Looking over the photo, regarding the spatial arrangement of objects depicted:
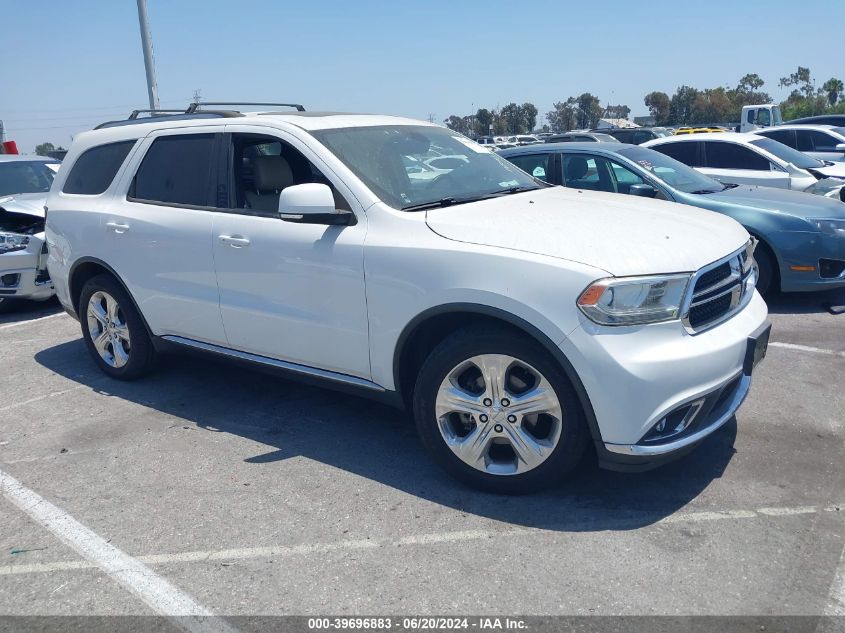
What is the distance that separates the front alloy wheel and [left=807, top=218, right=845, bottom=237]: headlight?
444cm

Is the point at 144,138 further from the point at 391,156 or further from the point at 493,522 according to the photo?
the point at 493,522

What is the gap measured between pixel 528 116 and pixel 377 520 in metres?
71.8

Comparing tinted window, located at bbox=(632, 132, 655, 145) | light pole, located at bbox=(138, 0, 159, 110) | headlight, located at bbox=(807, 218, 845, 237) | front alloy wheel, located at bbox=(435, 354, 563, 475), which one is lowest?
front alloy wheel, located at bbox=(435, 354, 563, 475)

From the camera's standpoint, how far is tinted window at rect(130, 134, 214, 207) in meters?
4.84

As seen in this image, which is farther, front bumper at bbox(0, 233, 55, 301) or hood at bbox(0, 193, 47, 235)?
hood at bbox(0, 193, 47, 235)

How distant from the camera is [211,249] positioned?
15.1 ft

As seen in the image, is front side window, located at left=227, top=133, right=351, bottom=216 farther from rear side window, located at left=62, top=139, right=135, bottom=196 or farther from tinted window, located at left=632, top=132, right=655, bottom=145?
tinted window, located at left=632, top=132, right=655, bottom=145

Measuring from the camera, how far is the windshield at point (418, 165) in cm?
418

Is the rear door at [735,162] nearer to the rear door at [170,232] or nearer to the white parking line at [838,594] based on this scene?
the rear door at [170,232]

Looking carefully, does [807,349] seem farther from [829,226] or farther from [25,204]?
[25,204]

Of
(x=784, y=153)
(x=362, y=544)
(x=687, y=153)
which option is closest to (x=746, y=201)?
(x=687, y=153)

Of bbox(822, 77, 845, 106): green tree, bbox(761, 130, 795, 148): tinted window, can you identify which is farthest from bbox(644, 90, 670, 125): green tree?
bbox(761, 130, 795, 148): tinted window

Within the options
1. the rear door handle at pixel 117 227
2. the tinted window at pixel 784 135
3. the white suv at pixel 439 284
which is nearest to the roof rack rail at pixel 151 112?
the white suv at pixel 439 284

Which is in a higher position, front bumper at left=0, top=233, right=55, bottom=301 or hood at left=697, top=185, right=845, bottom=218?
hood at left=697, top=185, right=845, bottom=218
